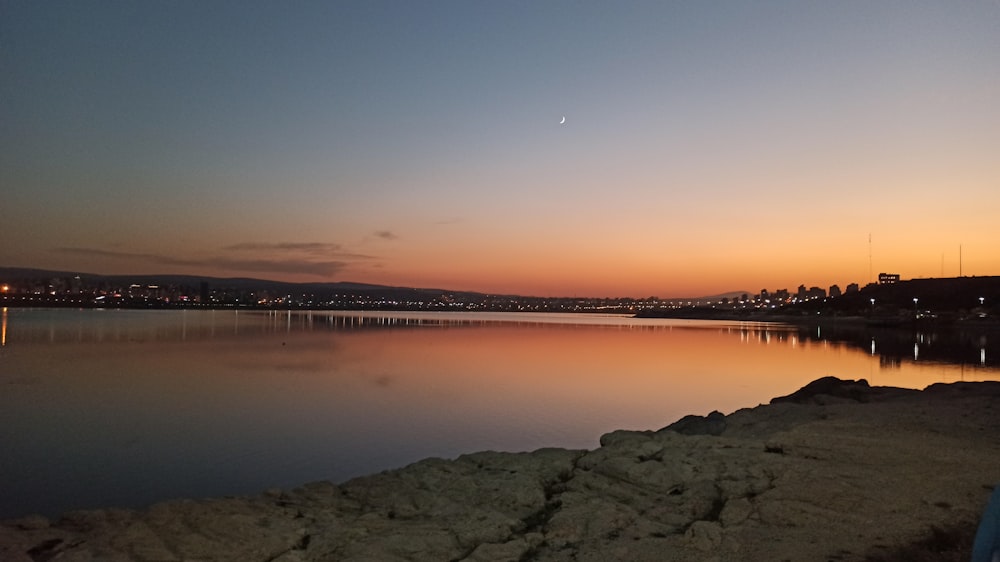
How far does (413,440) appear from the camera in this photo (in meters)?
15.2

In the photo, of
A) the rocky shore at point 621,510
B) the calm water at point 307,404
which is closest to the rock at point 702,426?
the calm water at point 307,404

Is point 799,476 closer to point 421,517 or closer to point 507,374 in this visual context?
point 421,517

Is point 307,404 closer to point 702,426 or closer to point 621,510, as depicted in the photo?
point 702,426

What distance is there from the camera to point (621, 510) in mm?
6785

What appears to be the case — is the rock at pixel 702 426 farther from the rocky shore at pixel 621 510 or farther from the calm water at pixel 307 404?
the rocky shore at pixel 621 510

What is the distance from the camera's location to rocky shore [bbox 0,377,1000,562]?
18.7 feet

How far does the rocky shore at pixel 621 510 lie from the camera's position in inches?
225

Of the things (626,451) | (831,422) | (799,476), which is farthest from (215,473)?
(831,422)

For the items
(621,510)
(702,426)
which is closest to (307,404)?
(702,426)

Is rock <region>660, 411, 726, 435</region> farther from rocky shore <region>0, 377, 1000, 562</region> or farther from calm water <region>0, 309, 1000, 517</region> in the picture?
rocky shore <region>0, 377, 1000, 562</region>

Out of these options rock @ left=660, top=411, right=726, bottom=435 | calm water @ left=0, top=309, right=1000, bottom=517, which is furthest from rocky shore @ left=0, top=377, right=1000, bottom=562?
calm water @ left=0, top=309, right=1000, bottom=517

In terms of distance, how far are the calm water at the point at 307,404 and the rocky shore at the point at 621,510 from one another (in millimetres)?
4070

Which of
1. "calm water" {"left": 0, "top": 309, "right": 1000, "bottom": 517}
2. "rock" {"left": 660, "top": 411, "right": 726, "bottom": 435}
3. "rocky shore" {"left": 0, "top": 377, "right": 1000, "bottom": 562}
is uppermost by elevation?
"rocky shore" {"left": 0, "top": 377, "right": 1000, "bottom": 562}

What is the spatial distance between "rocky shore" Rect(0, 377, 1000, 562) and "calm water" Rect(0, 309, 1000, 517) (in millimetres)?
4070
